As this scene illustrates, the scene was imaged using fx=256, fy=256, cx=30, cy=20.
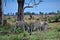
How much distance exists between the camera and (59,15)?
991 inches

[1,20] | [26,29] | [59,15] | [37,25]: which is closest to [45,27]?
[37,25]

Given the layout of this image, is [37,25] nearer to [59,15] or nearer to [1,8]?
[1,8]

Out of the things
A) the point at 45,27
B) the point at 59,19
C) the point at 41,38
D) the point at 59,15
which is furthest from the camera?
the point at 59,15

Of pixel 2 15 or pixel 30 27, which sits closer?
pixel 30 27

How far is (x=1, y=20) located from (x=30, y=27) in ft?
20.7

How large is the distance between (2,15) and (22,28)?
6.31 metres

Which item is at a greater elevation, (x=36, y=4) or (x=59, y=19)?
(x=36, y=4)

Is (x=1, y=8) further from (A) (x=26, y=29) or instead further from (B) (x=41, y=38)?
(B) (x=41, y=38)

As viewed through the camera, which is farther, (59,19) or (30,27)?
(59,19)

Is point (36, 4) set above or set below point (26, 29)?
above

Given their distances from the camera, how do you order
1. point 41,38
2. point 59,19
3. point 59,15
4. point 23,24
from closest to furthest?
point 41,38
point 23,24
point 59,19
point 59,15

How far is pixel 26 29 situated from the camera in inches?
598

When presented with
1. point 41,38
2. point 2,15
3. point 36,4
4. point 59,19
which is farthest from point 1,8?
point 41,38

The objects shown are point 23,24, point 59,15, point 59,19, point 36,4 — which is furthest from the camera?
point 59,15
